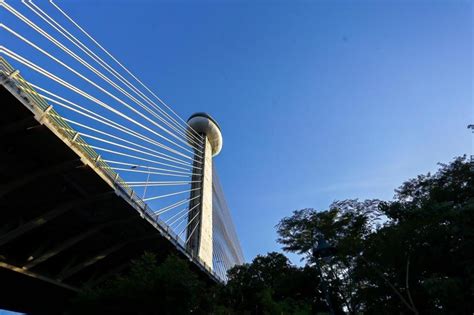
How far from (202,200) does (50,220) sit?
20.0 meters

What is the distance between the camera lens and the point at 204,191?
36781 mm

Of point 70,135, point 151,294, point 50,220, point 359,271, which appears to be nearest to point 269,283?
point 359,271

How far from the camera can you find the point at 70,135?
1297 centimetres

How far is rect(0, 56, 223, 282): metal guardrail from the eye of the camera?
10.4 m

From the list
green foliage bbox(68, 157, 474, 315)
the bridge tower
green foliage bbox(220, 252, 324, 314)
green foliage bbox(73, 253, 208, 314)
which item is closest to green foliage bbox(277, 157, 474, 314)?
green foliage bbox(68, 157, 474, 315)

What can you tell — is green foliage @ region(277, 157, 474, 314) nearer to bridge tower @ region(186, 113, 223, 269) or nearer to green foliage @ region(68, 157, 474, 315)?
green foliage @ region(68, 157, 474, 315)

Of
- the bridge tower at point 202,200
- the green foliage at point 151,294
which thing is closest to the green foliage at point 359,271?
the green foliage at point 151,294

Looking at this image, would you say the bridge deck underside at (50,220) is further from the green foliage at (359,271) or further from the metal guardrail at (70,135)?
the green foliage at (359,271)

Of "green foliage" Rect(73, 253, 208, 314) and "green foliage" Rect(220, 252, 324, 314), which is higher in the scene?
"green foliage" Rect(220, 252, 324, 314)

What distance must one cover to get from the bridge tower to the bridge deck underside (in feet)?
26.5

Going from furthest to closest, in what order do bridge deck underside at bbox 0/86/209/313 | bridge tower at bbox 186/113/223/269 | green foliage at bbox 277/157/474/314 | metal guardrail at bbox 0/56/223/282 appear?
1. bridge tower at bbox 186/113/223/269
2. green foliage at bbox 277/157/474/314
3. bridge deck underside at bbox 0/86/209/313
4. metal guardrail at bbox 0/56/223/282

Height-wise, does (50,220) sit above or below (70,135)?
below

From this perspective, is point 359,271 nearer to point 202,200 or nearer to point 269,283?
point 269,283

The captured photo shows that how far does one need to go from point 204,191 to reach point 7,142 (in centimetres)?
2552
